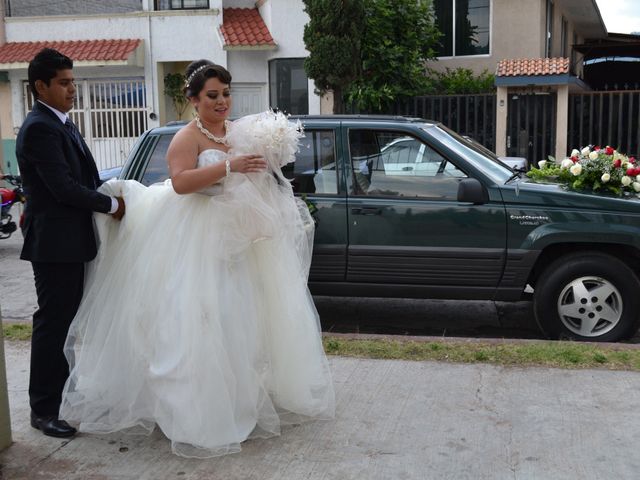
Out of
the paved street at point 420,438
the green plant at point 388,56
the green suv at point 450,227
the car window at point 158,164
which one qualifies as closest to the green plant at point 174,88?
the green plant at point 388,56

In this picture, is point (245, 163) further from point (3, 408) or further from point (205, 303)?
point (3, 408)

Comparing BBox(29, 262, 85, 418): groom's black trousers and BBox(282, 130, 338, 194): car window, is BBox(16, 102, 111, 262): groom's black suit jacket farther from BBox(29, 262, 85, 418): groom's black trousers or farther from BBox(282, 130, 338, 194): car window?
BBox(282, 130, 338, 194): car window

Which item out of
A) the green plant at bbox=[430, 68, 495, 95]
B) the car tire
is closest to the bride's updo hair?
the car tire

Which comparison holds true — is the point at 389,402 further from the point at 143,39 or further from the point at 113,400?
the point at 143,39

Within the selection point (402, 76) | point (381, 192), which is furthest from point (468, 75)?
point (381, 192)

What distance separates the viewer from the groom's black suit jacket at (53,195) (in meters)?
3.84

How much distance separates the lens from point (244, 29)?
19.0 m

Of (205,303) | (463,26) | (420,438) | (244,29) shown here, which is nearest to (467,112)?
(463,26)

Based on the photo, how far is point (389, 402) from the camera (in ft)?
15.2

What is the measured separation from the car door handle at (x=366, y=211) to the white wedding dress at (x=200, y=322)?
1.98 m

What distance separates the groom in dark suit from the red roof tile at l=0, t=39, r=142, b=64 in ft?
50.5

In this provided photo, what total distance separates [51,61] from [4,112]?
59.9 feet

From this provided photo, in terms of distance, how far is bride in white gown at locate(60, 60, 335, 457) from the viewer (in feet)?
12.6

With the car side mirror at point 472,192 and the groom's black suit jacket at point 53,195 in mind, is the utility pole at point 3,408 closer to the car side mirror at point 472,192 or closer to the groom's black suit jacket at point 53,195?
the groom's black suit jacket at point 53,195
